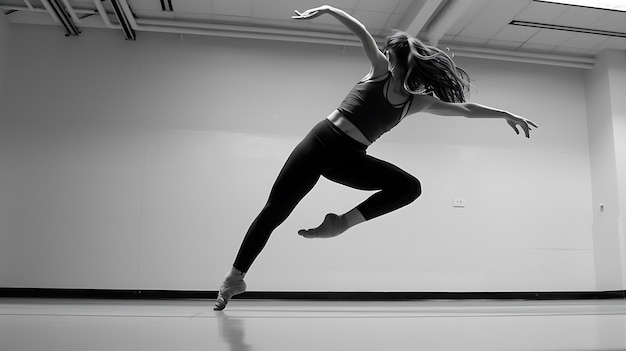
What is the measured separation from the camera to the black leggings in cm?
238

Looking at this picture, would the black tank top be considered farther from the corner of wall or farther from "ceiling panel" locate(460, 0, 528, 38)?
the corner of wall

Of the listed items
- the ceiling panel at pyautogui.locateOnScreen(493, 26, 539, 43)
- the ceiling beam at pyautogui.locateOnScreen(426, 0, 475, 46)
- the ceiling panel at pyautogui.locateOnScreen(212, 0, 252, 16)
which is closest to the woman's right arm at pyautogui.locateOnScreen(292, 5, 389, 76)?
the ceiling beam at pyautogui.locateOnScreen(426, 0, 475, 46)

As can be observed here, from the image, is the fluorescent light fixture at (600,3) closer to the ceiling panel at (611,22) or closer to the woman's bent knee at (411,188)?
the ceiling panel at (611,22)

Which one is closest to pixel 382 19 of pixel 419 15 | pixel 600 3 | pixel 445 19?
pixel 419 15

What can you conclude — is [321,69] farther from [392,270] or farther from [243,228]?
[392,270]

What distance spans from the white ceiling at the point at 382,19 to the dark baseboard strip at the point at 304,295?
2.66 m

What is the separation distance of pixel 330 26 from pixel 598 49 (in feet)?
10.4

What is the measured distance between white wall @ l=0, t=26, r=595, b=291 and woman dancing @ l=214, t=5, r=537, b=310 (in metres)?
3.09

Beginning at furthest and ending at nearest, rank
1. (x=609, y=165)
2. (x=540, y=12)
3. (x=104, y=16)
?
(x=609, y=165), (x=540, y=12), (x=104, y=16)

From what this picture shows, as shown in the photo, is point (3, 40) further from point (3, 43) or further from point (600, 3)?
point (600, 3)

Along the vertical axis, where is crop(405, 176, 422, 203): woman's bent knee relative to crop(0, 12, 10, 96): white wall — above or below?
below

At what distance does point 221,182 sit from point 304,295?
1.43 meters

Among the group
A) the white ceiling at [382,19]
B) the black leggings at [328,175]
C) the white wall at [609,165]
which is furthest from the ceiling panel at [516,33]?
the black leggings at [328,175]

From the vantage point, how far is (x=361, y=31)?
2396 mm
